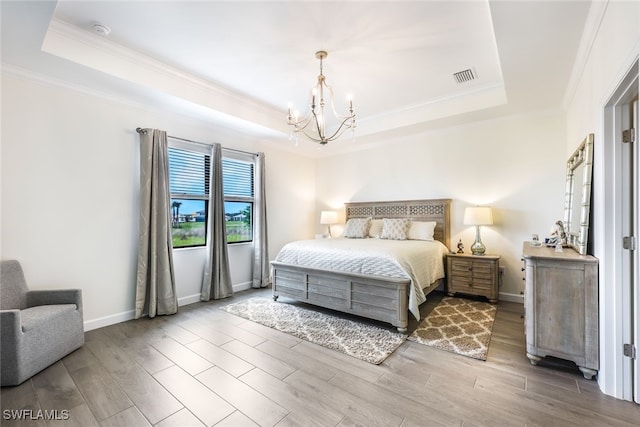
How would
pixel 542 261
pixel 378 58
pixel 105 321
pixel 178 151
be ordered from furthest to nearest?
1. pixel 178 151
2. pixel 105 321
3. pixel 378 58
4. pixel 542 261

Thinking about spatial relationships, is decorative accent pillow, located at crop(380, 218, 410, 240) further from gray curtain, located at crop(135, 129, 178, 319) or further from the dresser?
gray curtain, located at crop(135, 129, 178, 319)

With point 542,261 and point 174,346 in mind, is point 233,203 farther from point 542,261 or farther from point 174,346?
point 542,261

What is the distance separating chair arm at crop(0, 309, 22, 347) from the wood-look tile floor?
1.14ft

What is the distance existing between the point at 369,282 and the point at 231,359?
63.1 inches

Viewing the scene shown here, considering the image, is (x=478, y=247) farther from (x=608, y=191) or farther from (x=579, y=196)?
(x=608, y=191)

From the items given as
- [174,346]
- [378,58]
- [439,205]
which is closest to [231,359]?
[174,346]

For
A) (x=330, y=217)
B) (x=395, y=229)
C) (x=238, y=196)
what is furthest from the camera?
(x=330, y=217)

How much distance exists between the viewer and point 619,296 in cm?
187

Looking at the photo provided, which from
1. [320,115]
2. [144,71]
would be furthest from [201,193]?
[320,115]

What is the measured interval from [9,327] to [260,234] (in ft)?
10.4

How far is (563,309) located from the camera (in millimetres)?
2197

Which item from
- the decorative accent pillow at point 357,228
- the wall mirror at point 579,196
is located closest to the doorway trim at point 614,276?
the wall mirror at point 579,196

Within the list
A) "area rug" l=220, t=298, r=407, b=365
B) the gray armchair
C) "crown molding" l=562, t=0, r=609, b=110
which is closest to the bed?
"area rug" l=220, t=298, r=407, b=365

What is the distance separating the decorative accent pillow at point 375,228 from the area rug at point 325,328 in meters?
1.89
